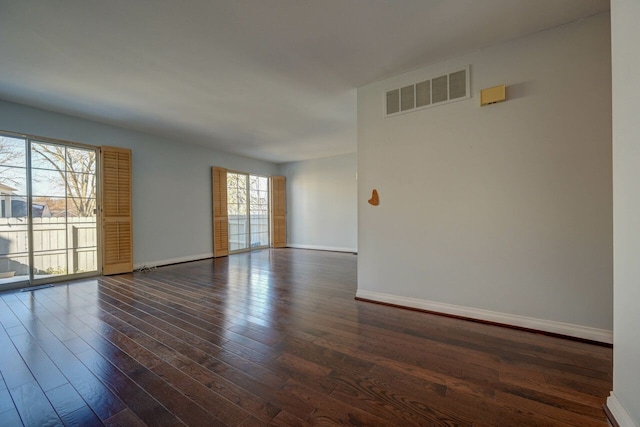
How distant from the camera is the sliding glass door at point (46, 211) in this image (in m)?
3.65

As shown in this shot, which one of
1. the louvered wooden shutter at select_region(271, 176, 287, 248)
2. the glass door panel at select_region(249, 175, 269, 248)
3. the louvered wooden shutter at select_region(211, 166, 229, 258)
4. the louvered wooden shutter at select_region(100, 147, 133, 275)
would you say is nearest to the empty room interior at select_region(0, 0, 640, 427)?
the louvered wooden shutter at select_region(100, 147, 133, 275)

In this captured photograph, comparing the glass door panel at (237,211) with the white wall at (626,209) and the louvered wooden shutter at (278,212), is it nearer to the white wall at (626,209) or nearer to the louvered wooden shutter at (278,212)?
the louvered wooden shutter at (278,212)

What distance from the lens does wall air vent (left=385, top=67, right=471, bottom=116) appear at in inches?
102

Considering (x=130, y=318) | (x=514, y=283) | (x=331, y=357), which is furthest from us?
(x=130, y=318)

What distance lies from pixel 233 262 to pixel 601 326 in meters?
5.60

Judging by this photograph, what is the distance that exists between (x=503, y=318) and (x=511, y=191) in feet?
3.96

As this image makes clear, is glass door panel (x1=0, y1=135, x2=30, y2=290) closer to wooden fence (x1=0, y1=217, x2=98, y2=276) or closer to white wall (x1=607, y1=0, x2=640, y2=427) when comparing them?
wooden fence (x1=0, y1=217, x2=98, y2=276)

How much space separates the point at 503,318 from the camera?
2.43 metres

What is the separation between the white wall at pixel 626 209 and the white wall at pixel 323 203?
544cm

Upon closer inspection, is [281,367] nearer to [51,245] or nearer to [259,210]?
[51,245]

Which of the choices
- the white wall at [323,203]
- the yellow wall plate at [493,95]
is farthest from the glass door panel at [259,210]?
the yellow wall plate at [493,95]

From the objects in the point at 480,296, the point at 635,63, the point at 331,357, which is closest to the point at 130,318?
the point at 331,357

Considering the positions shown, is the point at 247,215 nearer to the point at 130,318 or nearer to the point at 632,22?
the point at 130,318

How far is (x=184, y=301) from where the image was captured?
3150 millimetres
